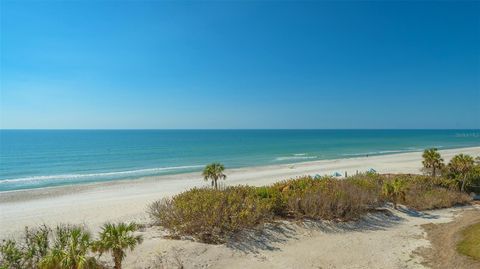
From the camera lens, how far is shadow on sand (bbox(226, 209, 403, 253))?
529 inches

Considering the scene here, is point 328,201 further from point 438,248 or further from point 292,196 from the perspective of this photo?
point 438,248

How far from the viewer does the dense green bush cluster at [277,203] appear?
13.8m

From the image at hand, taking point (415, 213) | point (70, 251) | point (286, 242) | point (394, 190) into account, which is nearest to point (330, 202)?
point (286, 242)

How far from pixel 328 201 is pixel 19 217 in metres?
19.7

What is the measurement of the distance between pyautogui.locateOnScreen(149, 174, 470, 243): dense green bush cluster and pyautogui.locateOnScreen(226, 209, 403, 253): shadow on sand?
14.5 inches

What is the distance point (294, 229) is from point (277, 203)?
5.67 ft

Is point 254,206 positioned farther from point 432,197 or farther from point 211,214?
point 432,197

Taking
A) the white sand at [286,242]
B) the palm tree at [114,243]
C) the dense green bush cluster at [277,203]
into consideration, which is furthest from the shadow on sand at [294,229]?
the palm tree at [114,243]

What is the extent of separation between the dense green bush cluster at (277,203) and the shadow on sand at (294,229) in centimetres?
37

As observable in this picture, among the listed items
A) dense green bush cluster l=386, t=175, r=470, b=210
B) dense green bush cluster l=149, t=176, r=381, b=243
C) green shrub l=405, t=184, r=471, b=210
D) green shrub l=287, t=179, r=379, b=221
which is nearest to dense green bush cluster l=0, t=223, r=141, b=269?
dense green bush cluster l=149, t=176, r=381, b=243

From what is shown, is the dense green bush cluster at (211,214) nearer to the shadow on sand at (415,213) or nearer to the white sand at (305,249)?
the white sand at (305,249)

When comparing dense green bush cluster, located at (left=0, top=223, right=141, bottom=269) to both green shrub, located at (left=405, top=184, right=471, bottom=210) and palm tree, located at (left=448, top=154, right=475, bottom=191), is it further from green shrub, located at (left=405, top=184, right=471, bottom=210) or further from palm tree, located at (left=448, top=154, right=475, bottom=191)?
palm tree, located at (left=448, top=154, right=475, bottom=191)

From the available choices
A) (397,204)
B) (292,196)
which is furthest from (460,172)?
(292,196)

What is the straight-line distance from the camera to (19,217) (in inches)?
889
